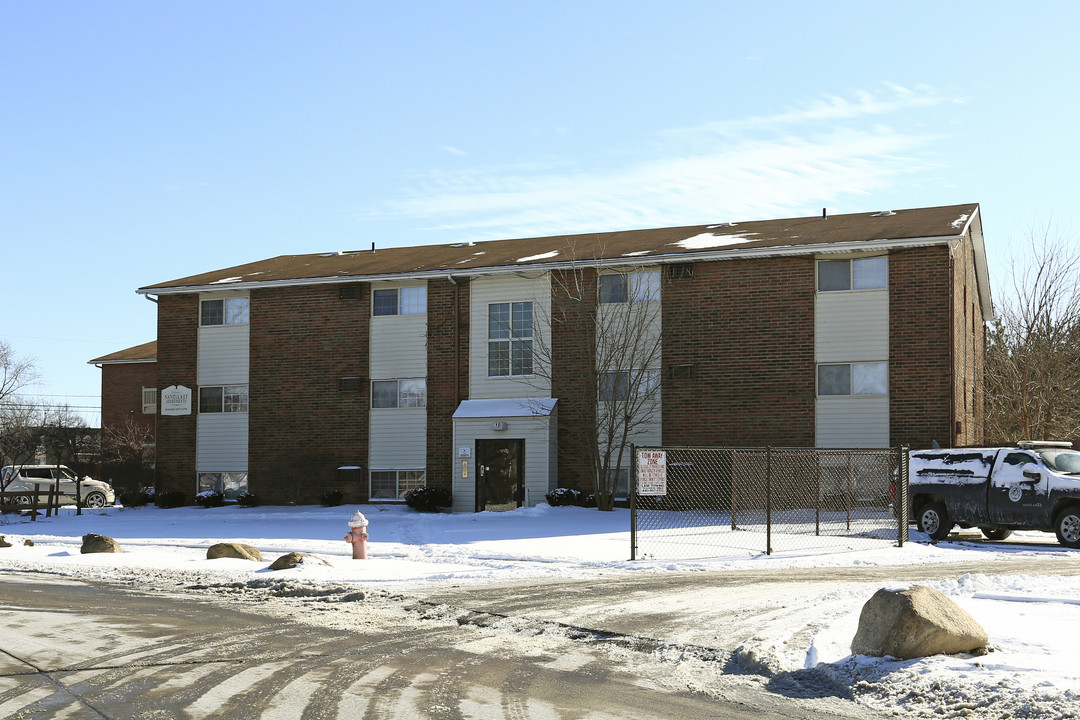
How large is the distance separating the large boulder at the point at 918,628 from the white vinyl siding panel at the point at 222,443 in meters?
26.7

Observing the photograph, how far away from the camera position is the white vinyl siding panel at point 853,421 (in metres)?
26.6

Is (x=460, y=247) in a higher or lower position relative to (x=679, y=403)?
higher

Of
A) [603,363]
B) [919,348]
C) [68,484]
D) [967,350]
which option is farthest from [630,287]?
[68,484]

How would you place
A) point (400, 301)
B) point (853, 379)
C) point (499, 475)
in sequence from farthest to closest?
point (400, 301), point (499, 475), point (853, 379)

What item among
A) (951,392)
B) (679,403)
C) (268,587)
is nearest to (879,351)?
(951,392)

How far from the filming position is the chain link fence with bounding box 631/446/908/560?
1786 centimetres

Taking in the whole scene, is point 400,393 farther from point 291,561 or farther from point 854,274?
point 291,561

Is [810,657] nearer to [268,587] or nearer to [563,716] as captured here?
[563,716]

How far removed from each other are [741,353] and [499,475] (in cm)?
736

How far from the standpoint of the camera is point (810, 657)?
8.51m

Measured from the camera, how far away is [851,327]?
88.6 ft

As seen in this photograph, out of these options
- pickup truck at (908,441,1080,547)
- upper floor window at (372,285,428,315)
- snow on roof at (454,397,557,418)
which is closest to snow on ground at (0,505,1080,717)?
pickup truck at (908,441,1080,547)

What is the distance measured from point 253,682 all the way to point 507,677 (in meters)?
1.80

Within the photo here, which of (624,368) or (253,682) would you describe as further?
(624,368)
